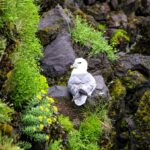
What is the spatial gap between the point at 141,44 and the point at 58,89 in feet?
26.4

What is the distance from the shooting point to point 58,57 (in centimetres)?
1393

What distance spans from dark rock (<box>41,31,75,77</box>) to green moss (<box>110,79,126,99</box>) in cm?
145

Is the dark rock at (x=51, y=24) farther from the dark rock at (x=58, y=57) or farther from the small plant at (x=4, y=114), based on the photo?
the small plant at (x=4, y=114)

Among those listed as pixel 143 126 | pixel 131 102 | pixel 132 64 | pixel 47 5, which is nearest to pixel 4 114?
pixel 143 126

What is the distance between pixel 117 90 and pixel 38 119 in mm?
4914

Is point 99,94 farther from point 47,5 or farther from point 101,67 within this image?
point 47,5

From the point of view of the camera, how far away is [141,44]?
19594 mm

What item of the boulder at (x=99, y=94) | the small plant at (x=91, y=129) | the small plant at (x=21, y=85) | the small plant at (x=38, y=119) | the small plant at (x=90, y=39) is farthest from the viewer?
the small plant at (x=90, y=39)

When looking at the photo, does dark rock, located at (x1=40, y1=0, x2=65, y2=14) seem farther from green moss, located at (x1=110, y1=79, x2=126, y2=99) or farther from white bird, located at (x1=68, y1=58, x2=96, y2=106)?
white bird, located at (x1=68, y1=58, x2=96, y2=106)

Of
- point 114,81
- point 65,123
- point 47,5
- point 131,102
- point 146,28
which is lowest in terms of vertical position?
point 146,28

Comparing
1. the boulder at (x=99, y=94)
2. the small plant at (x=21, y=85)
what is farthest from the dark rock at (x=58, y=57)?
the small plant at (x=21, y=85)

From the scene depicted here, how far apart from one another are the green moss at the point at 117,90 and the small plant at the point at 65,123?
239cm

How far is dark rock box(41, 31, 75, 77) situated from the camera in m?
13.7

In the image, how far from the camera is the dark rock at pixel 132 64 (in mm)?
15703
